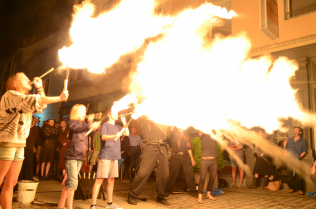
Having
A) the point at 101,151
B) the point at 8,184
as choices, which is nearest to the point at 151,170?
the point at 101,151

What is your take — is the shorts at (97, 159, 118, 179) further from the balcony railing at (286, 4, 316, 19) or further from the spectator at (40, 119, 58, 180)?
the balcony railing at (286, 4, 316, 19)

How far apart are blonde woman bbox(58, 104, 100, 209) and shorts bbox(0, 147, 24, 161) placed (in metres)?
1.17

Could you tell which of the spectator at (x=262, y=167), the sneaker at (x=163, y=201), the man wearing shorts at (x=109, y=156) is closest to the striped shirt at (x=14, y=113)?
the man wearing shorts at (x=109, y=156)

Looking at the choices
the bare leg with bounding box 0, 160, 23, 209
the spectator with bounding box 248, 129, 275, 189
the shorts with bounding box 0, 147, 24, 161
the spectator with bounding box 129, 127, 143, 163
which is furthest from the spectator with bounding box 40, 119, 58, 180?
the spectator with bounding box 248, 129, 275, 189

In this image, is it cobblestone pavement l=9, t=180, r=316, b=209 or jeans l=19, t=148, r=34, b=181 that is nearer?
cobblestone pavement l=9, t=180, r=316, b=209

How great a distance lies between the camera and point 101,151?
17.2 feet

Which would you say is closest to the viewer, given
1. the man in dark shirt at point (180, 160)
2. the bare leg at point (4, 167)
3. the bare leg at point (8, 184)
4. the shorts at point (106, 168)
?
the bare leg at point (4, 167)

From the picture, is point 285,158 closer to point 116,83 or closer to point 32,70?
point 116,83

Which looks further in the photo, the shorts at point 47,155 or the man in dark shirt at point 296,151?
the shorts at point 47,155

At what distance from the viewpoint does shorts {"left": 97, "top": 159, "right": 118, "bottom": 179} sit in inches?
199

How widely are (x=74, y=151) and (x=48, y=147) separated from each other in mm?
6130

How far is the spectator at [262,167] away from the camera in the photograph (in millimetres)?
9023

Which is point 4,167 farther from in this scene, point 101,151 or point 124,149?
point 124,149

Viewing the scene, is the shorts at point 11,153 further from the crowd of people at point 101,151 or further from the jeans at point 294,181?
the jeans at point 294,181
